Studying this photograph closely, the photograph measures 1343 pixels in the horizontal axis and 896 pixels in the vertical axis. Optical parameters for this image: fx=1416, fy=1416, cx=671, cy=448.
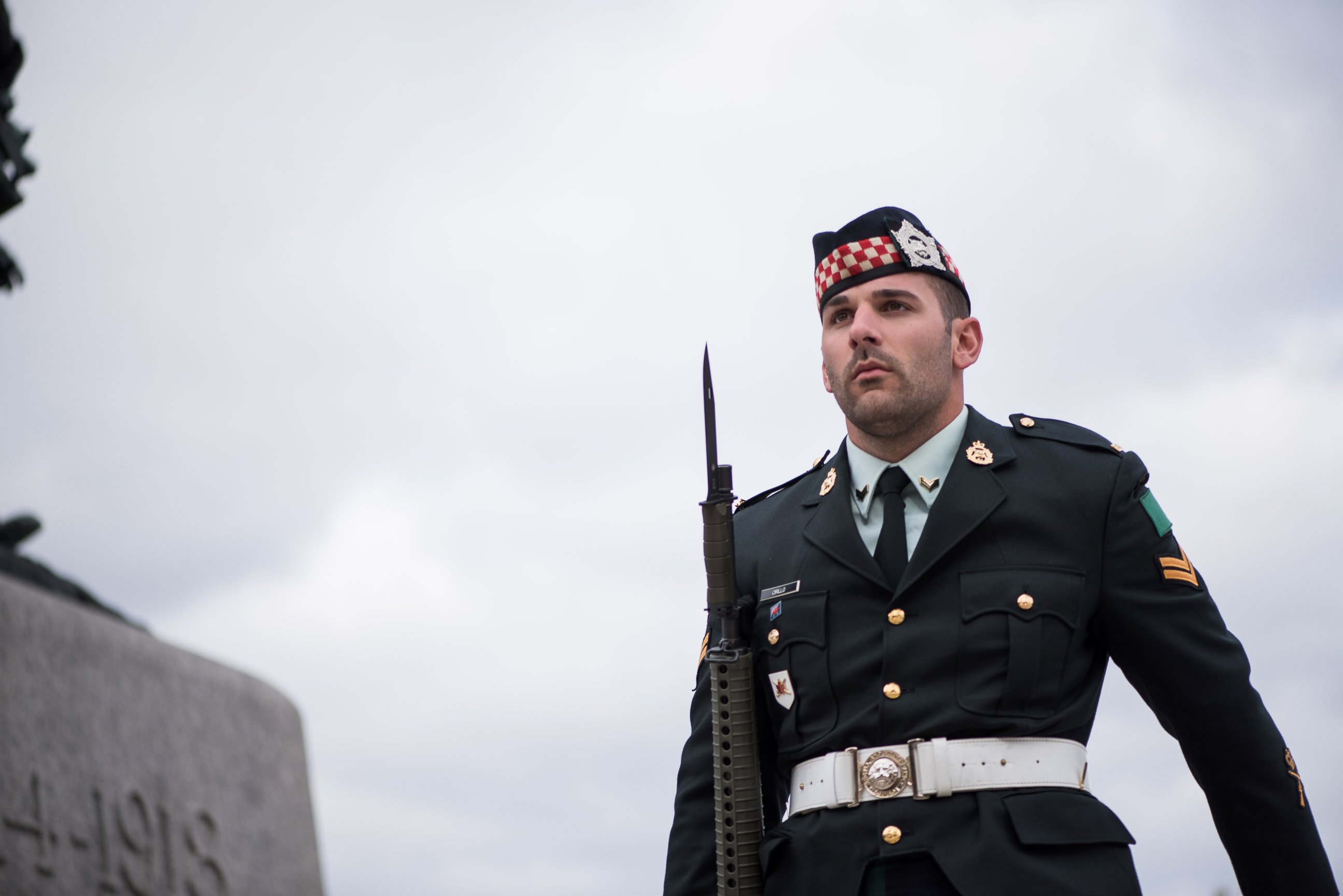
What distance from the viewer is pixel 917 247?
4.47 m

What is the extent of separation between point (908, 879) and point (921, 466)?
48.9 inches

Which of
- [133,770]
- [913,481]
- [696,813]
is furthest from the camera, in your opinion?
[133,770]

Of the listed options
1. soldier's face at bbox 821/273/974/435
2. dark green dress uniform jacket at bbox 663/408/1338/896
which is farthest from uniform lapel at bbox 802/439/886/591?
soldier's face at bbox 821/273/974/435

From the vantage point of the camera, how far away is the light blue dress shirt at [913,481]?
425cm

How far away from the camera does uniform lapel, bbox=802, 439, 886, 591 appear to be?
415 cm

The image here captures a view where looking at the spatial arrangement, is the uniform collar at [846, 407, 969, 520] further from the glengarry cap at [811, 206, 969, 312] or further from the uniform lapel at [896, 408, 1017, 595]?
the glengarry cap at [811, 206, 969, 312]

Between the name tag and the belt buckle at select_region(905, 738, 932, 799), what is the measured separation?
676mm


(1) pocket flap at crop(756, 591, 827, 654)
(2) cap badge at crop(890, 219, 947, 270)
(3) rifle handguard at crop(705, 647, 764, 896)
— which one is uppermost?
(2) cap badge at crop(890, 219, 947, 270)

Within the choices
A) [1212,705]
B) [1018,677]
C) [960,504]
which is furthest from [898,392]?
[1212,705]

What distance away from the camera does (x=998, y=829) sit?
11.9 ft

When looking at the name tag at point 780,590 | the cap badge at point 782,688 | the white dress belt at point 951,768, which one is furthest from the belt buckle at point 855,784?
the name tag at point 780,590

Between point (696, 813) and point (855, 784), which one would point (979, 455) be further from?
point (696, 813)

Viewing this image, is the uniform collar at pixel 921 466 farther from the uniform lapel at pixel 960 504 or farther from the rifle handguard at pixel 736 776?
the rifle handguard at pixel 736 776

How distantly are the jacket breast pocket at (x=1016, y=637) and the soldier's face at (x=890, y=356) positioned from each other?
1.78ft
